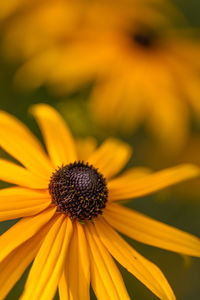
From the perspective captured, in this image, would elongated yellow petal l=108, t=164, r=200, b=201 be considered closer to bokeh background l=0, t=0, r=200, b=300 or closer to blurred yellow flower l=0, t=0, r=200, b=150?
bokeh background l=0, t=0, r=200, b=300

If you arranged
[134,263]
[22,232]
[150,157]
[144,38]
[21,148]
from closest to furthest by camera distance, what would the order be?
1. [22,232]
2. [134,263]
3. [21,148]
4. [144,38]
5. [150,157]

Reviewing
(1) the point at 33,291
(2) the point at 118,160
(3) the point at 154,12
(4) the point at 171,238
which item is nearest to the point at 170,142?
(2) the point at 118,160

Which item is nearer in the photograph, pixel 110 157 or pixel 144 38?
pixel 110 157

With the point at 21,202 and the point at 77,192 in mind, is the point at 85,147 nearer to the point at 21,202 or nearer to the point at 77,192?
the point at 77,192

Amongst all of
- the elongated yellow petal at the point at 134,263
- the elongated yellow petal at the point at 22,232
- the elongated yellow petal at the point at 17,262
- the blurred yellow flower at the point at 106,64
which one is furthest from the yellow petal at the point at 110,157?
the elongated yellow petal at the point at 17,262

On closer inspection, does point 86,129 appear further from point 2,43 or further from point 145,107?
point 2,43

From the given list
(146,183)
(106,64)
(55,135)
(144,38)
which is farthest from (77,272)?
(144,38)

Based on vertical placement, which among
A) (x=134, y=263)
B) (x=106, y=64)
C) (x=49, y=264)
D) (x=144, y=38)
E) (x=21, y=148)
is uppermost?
(x=144, y=38)
